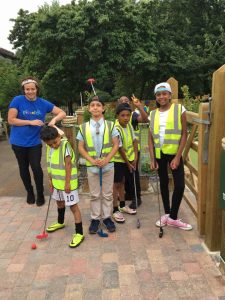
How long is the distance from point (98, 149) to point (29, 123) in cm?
138

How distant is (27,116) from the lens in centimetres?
479

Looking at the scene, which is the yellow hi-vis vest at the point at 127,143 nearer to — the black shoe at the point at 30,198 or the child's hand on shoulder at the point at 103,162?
the child's hand on shoulder at the point at 103,162

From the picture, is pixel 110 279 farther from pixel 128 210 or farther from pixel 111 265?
pixel 128 210

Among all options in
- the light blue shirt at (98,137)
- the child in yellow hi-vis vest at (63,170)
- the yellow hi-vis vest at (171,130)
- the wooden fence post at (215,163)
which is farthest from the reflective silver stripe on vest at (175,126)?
the child in yellow hi-vis vest at (63,170)

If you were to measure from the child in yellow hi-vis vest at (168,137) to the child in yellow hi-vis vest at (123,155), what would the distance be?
15.4 inches

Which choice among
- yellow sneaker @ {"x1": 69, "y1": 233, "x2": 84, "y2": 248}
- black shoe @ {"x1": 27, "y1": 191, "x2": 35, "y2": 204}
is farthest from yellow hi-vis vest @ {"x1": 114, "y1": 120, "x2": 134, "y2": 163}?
black shoe @ {"x1": 27, "y1": 191, "x2": 35, "y2": 204}

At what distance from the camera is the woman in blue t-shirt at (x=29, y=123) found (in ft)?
15.4

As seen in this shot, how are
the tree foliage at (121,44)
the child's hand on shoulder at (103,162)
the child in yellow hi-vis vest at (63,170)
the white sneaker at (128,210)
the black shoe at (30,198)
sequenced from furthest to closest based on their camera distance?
1. the tree foliage at (121,44)
2. the black shoe at (30,198)
3. the white sneaker at (128,210)
4. the child's hand on shoulder at (103,162)
5. the child in yellow hi-vis vest at (63,170)

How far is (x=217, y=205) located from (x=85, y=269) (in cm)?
145

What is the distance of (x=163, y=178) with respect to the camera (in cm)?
399

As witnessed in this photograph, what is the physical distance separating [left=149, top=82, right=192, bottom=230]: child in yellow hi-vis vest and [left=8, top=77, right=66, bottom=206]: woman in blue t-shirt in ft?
4.96

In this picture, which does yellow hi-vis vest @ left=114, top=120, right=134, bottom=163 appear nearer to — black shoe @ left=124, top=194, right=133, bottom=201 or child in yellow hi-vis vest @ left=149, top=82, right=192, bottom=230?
child in yellow hi-vis vest @ left=149, top=82, right=192, bottom=230

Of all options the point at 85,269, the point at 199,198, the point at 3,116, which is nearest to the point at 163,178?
the point at 199,198

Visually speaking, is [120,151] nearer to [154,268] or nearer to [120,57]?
[154,268]
